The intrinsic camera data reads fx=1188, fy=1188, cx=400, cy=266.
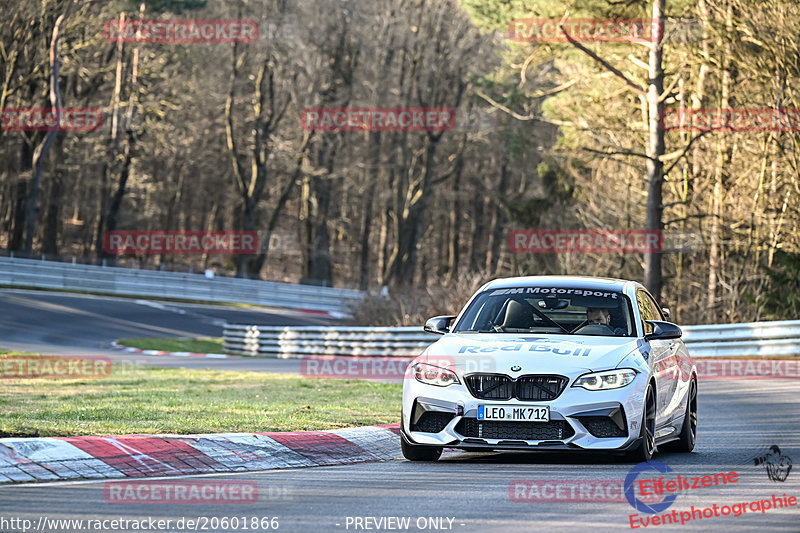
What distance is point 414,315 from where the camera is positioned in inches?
1319

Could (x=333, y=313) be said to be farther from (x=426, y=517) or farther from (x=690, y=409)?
(x=426, y=517)

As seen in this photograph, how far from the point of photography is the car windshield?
34.7ft

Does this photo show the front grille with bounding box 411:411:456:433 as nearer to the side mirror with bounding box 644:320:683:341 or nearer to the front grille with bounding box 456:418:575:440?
the front grille with bounding box 456:418:575:440

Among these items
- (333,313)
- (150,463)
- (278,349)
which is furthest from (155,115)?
(150,463)

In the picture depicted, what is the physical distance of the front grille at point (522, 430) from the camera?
30.1ft

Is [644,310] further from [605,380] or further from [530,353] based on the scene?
[530,353]

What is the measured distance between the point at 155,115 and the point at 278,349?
25614 millimetres

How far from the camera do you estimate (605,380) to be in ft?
30.6

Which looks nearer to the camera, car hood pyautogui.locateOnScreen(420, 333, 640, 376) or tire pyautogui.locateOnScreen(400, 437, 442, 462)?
car hood pyautogui.locateOnScreen(420, 333, 640, 376)

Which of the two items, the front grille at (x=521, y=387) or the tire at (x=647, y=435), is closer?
the front grille at (x=521, y=387)

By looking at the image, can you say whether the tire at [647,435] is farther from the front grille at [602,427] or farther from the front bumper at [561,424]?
the front grille at [602,427]

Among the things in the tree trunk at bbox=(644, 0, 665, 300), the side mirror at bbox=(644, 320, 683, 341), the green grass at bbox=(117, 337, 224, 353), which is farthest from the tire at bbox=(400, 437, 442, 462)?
the green grass at bbox=(117, 337, 224, 353)

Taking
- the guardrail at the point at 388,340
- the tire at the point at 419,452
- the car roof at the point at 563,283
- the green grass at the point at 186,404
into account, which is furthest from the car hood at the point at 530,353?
the guardrail at the point at 388,340

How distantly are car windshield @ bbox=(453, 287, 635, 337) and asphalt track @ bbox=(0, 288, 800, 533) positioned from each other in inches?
44.6
